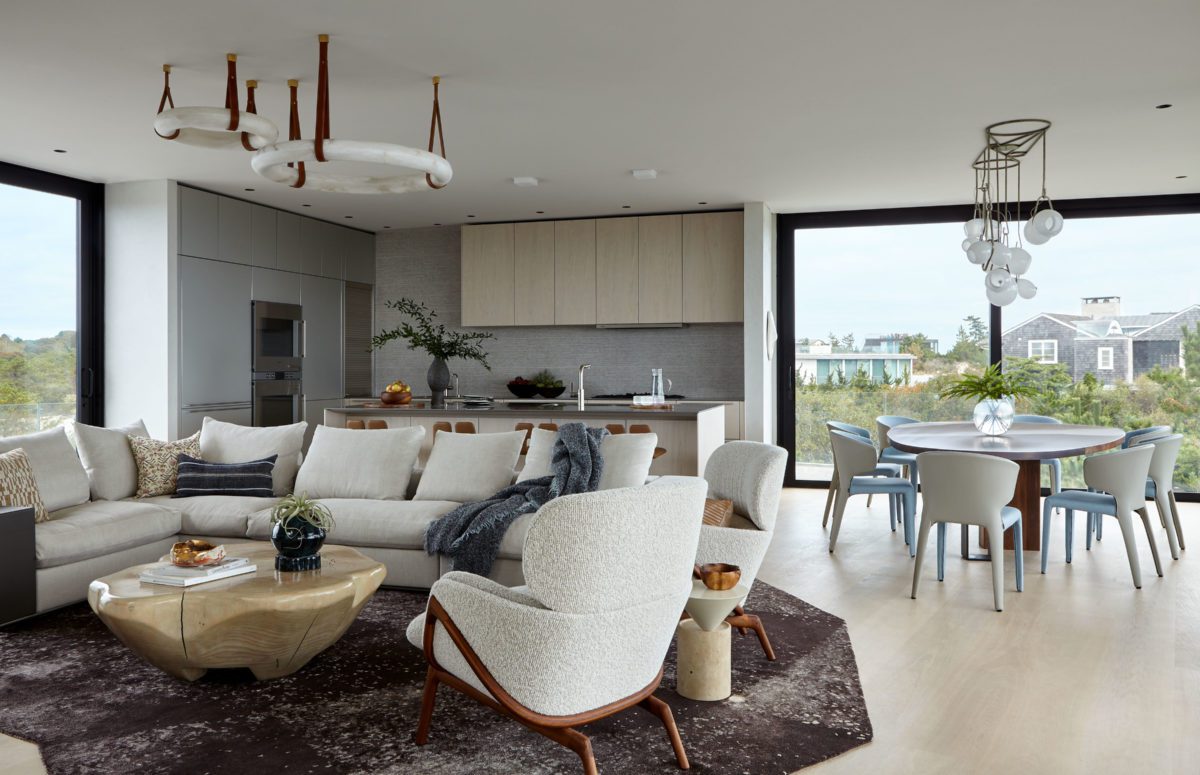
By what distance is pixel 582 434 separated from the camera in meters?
4.82

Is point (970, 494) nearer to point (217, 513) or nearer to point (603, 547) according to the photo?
point (603, 547)

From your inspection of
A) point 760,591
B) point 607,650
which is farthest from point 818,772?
point 760,591

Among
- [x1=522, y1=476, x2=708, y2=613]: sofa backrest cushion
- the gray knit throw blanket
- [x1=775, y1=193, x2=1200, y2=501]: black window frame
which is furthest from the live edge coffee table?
[x1=775, y1=193, x2=1200, y2=501]: black window frame

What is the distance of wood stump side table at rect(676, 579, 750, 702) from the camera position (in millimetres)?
3252

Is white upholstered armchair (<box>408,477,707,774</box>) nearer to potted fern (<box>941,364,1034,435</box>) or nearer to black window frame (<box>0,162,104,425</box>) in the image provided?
potted fern (<box>941,364,1034,435</box>)

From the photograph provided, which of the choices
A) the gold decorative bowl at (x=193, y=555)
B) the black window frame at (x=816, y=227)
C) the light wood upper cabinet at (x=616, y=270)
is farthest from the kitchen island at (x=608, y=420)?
the gold decorative bowl at (x=193, y=555)

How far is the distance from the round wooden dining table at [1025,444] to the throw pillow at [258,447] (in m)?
3.74

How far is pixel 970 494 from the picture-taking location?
183 inches

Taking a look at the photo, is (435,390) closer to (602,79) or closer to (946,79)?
(602,79)

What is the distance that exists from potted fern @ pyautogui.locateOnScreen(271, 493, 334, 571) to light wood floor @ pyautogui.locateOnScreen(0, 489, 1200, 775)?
1.04 meters

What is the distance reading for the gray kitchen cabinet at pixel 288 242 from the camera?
8102 mm

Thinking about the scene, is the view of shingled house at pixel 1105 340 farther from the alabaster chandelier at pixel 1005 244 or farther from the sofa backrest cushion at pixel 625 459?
the sofa backrest cushion at pixel 625 459

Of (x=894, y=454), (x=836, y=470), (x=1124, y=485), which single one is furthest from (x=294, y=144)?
(x=894, y=454)

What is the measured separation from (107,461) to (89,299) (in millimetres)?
2338
